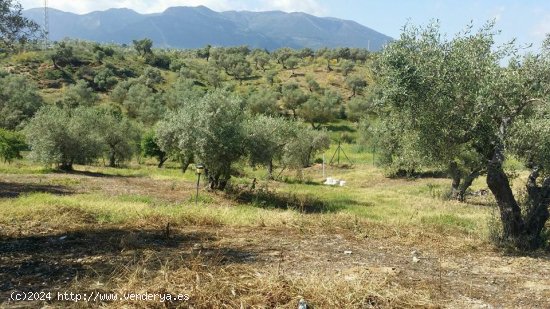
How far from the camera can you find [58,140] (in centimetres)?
3753

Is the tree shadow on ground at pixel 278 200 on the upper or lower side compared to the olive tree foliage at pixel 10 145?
upper

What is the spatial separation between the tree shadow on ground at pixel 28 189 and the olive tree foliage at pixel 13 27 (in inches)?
366

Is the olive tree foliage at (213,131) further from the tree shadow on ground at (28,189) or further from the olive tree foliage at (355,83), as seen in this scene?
the olive tree foliage at (355,83)

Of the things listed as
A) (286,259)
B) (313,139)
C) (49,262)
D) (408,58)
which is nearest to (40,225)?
(49,262)

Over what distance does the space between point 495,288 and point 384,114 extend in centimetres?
674

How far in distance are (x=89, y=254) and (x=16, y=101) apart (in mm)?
78212

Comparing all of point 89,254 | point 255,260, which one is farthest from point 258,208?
point 89,254

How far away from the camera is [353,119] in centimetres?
10019

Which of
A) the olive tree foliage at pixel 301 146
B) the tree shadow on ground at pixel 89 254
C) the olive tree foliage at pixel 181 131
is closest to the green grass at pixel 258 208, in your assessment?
the tree shadow on ground at pixel 89 254

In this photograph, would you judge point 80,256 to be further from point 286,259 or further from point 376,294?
point 376,294

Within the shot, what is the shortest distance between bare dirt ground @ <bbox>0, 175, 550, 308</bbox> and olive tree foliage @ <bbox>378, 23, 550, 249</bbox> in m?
1.84

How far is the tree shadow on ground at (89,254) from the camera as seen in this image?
342 inches

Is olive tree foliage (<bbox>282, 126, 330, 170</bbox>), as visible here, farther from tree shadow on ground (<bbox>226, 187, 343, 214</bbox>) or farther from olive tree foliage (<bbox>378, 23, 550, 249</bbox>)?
olive tree foliage (<bbox>378, 23, 550, 249</bbox>)

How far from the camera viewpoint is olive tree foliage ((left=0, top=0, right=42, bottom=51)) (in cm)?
1458
